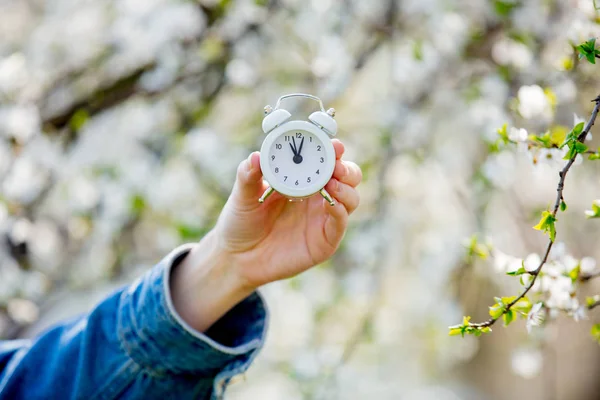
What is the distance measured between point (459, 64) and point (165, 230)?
1141 millimetres

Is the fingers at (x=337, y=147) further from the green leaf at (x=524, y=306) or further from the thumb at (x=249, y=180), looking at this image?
the green leaf at (x=524, y=306)

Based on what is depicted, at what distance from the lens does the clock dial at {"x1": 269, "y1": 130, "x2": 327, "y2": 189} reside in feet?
3.00

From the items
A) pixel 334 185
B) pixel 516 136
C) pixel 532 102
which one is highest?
pixel 532 102

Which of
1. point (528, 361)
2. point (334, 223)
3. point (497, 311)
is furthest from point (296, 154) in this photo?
point (528, 361)

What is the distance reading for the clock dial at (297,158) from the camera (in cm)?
91

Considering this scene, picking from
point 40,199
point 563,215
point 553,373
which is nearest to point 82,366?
point 40,199

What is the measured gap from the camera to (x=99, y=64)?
2.43m

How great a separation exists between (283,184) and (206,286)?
0.31 m

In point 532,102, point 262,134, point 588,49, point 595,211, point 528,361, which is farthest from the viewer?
point 262,134

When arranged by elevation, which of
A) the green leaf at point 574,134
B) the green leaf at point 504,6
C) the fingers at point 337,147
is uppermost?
the green leaf at point 504,6

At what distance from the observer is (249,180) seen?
922mm

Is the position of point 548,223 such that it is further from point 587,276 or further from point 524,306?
point 587,276

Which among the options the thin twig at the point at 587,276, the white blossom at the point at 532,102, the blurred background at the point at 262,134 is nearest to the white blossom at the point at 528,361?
the blurred background at the point at 262,134

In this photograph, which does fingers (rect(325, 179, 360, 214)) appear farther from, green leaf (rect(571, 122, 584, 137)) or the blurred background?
the blurred background
